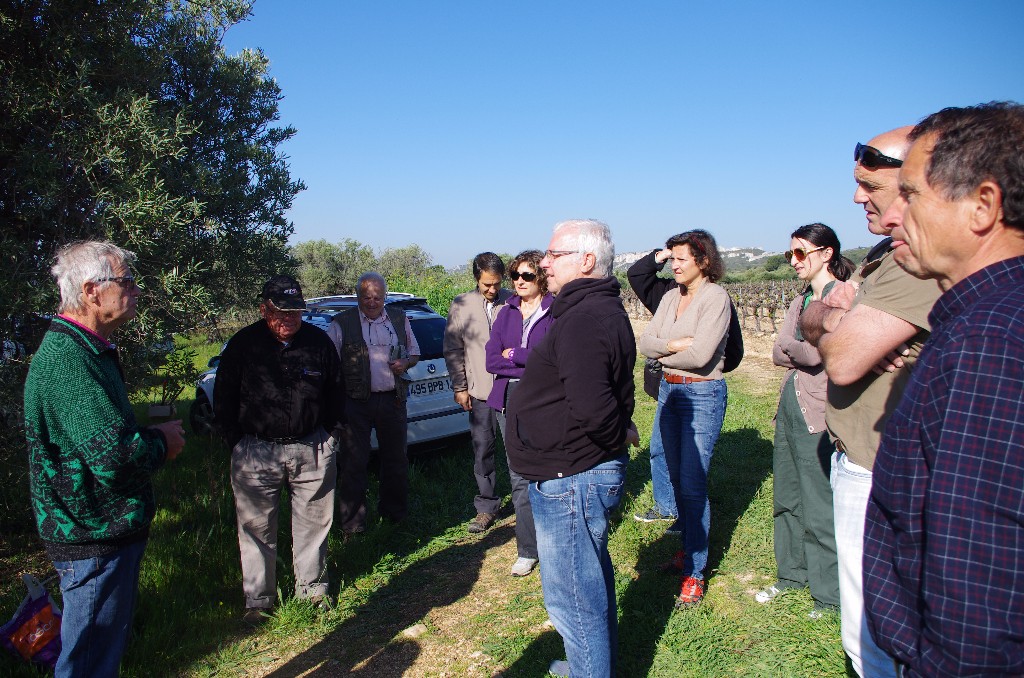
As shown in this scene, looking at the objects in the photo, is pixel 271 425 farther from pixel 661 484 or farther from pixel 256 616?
pixel 661 484

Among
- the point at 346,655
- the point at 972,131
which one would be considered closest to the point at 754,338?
the point at 346,655

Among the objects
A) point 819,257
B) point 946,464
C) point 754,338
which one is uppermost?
point 819,257

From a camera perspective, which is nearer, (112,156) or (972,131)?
(972,131)

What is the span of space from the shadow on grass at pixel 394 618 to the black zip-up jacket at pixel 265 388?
3.97 ft

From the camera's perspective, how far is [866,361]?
6.54 ft

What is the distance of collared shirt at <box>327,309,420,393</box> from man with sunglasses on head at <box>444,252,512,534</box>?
452mm

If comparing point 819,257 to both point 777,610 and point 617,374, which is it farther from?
point 777,610

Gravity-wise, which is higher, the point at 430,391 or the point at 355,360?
the point at 355,360

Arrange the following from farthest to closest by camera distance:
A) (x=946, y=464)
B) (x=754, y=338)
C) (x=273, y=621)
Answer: (x=754, y=338) → (x=273, y=621) → (x=946, y=464)

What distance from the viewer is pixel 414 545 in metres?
4.96

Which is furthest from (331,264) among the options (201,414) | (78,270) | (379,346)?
(78,270)

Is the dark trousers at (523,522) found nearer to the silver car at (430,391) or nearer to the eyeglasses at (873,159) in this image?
the silver car at (430,391)

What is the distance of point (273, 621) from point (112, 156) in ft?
9.45

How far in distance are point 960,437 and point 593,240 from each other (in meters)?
1.76
